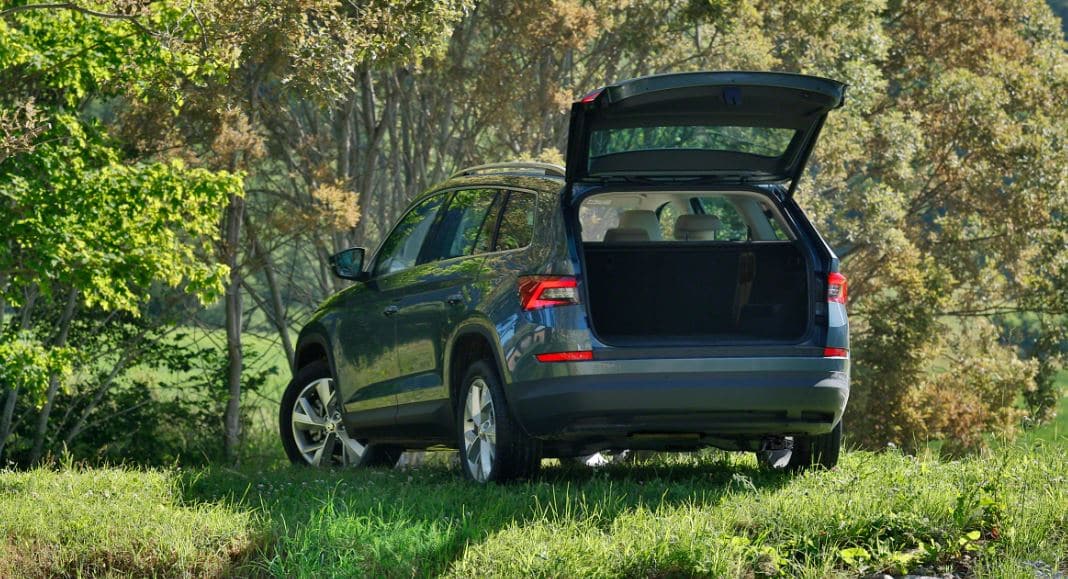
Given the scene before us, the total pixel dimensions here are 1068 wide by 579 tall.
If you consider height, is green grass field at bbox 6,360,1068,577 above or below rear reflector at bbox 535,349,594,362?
below

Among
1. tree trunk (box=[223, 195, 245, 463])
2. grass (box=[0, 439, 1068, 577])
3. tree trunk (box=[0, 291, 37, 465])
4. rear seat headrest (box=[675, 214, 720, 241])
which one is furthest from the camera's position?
tree trunk (box=[223, 195, 245, 463])

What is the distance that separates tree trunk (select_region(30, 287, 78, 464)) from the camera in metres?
19.1

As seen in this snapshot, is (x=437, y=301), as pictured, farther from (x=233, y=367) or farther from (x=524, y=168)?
(x=233, y=367)

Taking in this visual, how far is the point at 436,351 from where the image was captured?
8.23 metres

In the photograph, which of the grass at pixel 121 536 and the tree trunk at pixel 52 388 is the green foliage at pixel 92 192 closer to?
the tree trunk at pixel 52 388

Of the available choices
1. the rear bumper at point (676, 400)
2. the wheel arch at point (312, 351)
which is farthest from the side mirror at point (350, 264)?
the rear bumper at point (676, 400)

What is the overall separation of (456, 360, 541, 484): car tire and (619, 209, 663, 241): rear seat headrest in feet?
3.78

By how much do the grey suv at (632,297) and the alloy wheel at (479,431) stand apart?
0.4 inches

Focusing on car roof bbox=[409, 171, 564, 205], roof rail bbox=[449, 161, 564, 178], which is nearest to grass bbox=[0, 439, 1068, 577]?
car roof bbox=[409, 171, 564, 205]

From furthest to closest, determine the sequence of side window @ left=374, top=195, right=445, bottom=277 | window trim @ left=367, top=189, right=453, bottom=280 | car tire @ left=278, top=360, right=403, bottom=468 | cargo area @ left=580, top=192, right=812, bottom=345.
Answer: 1. car tire @ left=278, top=360, right=403, bottom=468
2. side window @ left=374, top=195, right=445, bottom=277
3. window trim @ left=367, top=189, right=453, bottom=280
4. cargo area @ left=580, top=192, right=812, bottom=345

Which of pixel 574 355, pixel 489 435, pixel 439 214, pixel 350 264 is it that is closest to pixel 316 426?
pixel 350 264

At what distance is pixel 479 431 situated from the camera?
784 centimetres

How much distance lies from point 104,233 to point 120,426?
780 centimetres

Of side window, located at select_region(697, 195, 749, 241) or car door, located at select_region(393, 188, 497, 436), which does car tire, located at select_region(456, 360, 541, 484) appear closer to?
car door, located at select_region(393, 188, 497, 436)
